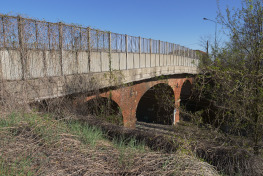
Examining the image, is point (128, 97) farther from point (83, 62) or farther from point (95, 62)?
point (83, 62)

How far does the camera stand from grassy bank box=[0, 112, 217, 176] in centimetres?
214

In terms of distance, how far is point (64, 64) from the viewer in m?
5.97

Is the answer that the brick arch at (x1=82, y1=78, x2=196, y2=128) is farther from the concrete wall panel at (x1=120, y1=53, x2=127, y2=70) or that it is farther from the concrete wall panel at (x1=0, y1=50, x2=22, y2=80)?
the concrete wall panel at (x1=0, y1=50, x2=22, y2=80)

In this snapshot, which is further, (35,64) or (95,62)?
(95,62)

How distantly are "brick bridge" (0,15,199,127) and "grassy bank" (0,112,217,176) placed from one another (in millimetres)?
2014

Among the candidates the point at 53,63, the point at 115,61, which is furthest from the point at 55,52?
the point at 115,61

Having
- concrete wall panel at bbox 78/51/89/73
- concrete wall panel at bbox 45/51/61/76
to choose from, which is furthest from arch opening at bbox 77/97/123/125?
concrete wall panel at bbox 45/51/61/76

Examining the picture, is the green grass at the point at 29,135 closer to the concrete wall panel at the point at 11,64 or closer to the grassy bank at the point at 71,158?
the grassy bank at the point at 71,158

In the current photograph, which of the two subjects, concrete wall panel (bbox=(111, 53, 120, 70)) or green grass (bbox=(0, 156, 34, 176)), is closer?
green grass (bbox=(0, 156, 34, 176))

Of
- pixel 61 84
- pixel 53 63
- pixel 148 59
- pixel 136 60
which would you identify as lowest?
pixel 61 84

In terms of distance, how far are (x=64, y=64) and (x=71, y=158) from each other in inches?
162

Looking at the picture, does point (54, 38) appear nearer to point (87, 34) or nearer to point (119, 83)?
point (87, 34)

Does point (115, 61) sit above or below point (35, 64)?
above

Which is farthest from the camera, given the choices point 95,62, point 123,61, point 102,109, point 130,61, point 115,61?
point 130,61
